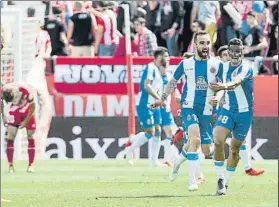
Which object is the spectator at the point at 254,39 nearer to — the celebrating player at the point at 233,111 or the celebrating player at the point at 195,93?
the celebrating player at the point at 195,93

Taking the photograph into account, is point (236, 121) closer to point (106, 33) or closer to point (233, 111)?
point (233, 111)

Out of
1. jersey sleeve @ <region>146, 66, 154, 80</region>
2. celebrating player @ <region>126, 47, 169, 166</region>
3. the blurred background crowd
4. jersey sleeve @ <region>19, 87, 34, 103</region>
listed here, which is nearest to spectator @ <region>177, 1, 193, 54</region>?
the blurred background crowd

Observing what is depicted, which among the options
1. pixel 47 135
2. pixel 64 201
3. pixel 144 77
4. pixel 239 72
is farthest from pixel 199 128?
pixel 47 135

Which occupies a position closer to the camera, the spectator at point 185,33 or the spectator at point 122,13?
the spectator at point 185,33

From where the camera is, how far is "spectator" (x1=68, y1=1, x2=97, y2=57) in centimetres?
2667

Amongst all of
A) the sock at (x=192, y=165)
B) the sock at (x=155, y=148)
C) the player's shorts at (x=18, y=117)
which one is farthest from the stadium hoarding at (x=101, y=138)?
the sock at (x=192, y=165)

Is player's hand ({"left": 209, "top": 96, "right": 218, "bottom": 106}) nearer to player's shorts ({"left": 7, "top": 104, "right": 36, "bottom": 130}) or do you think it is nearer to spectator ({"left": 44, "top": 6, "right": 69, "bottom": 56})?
player's shorts ({"left": 7, "top": 104, "right": 36, "bottom": 130})

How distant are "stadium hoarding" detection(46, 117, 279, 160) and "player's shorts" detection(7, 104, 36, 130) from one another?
Result: 460cm

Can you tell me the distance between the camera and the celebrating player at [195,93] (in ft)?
52.4

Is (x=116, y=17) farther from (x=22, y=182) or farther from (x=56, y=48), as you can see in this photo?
(x=22, y=182)

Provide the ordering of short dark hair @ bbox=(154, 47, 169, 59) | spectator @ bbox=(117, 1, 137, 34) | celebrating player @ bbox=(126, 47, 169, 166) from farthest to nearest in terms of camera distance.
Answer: spectator @ bbox=(117, 1, 137, 34), celebrating player @ bbox=(126, 47, 169, 166), short dark hair @ bbox=(154, 47, 169, 59)

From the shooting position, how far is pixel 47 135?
1014 inches

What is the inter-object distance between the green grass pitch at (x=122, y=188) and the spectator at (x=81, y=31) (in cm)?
468

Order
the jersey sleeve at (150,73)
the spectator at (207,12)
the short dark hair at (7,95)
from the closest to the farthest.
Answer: the short dark hair at (7,95)
the jersey sleeve at (150,73)
the spectator at (207,12)
